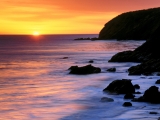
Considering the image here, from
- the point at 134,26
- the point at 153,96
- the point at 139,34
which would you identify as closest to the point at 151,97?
the point at 153,96

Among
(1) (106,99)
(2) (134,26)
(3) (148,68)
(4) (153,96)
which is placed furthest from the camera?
(2) (134,26)

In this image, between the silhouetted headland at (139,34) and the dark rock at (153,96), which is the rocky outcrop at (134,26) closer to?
the silhouetted headland at (139,34)

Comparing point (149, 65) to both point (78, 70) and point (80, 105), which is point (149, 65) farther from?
point (80, 105)

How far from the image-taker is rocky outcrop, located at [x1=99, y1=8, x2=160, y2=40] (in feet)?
477

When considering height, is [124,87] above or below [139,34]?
below

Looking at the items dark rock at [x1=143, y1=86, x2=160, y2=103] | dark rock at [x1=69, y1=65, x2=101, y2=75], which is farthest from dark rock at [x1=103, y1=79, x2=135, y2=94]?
dark rock at [x1=69, y1=65, x2=101, y2=75]

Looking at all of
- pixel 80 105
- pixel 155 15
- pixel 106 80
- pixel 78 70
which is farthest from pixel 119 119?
pixel 155 15

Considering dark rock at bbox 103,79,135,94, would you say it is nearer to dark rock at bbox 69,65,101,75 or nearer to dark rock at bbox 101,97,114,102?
dark rock at bbox 101,97,114,102

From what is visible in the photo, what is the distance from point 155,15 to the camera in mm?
150375

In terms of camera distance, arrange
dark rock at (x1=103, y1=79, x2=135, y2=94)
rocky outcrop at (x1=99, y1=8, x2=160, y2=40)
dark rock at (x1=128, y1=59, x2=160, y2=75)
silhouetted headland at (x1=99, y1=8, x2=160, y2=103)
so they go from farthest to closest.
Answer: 1. rocky outcrop at (x1=99, y1=8, x2=160, y2=40)
2. silhouetted headland at (x1=99, y1=8, x2=160, y2=103)
3. dark rock at (x1=128, y1=59, x2=160, y2=75)
4. dark rock at (x1=103, y1=79, x2=135, y2=94)

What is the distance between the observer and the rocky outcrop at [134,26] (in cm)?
14539

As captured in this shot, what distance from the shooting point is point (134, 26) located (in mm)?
158125

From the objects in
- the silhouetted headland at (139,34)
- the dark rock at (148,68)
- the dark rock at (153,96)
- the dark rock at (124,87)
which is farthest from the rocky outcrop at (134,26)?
the dark rock at (153,96)

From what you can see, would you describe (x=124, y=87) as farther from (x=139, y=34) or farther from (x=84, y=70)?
(x=139, y=34)
